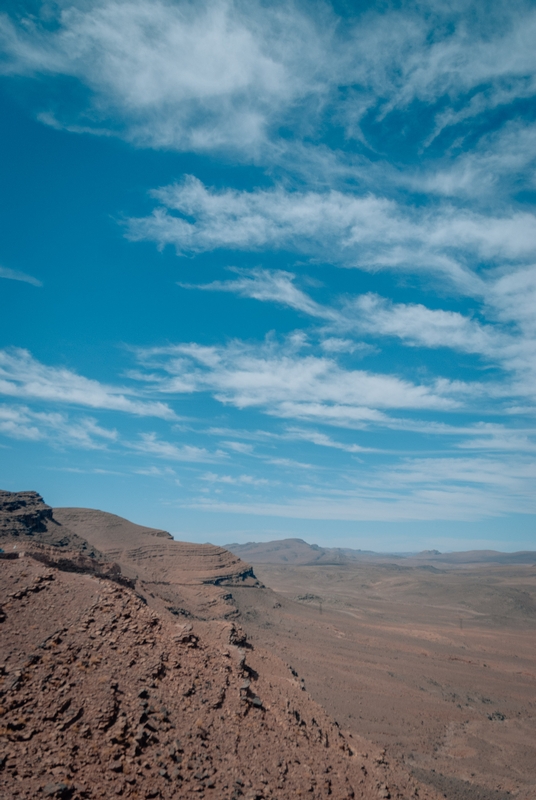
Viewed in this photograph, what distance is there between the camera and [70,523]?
217 ft

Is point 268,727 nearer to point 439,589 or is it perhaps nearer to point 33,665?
point 33,665

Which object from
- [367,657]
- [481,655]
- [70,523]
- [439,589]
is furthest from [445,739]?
[439,589]

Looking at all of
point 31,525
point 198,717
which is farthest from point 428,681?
point 31,525

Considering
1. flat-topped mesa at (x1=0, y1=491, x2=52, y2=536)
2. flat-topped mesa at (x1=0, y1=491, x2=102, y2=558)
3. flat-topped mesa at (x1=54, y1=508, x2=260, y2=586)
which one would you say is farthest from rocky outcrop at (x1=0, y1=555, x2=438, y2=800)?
flat-topped mesa at (x1=54, y1=508, x2=260, y2=586)

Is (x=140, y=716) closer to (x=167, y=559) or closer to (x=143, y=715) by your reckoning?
(x=143, y=715)

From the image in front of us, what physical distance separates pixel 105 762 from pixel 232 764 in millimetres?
2661

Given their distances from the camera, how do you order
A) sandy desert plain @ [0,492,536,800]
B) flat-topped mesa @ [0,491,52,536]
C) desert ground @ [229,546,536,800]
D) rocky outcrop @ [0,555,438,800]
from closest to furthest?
rocky outcrop @ [0,555,438,800]
sandy desert plain @ [0,492,536,800]
desert ground @ [229,546,536,800]
flat-topped mesa @ [0,491,52,536]

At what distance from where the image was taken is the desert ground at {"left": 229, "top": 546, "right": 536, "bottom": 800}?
19.5 metres

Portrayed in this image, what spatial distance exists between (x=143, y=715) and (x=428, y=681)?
2855 centimetres

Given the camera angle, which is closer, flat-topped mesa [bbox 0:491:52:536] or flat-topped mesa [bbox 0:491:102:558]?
flat-topped mesa [bbox 0:491:102:558]

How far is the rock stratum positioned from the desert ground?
7.36 m

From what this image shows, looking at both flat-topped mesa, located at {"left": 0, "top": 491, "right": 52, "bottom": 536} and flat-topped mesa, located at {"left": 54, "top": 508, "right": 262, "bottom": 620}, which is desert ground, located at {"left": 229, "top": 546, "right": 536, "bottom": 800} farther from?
flat-topped mesa, located at {"left": 0, "top": 491, "right": 52, "bottom": 536}

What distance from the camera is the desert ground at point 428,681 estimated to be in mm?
19516

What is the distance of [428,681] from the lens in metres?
31.6
